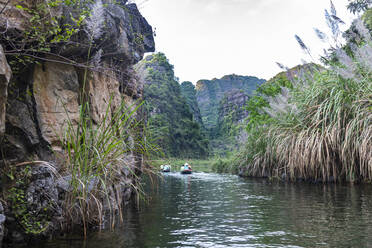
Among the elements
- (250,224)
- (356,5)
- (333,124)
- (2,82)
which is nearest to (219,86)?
(356,5)

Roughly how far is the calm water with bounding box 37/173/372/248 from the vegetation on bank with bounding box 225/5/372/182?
1.58m

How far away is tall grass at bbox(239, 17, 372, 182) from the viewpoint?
24.6 feet

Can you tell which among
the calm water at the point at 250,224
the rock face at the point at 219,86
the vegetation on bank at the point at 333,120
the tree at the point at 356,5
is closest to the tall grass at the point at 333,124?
the vegetation on bank at the point at 333,120

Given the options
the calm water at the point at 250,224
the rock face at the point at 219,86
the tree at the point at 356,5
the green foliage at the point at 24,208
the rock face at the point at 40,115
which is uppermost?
the rock face at the point at 219,86

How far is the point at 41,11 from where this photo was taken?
3.81m

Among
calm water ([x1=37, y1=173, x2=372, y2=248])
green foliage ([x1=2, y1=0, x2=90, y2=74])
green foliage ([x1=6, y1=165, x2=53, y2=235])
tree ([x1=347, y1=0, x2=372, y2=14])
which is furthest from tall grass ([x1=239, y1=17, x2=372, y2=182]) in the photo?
tree ([x1=347, y1=0, x2=372, y2=14])

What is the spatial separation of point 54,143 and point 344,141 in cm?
653

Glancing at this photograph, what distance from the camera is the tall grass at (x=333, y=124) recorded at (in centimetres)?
750

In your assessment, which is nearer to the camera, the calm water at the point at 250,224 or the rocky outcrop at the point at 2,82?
the rocky outcrop at the point at 2,82

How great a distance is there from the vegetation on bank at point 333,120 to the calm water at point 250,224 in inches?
62.3

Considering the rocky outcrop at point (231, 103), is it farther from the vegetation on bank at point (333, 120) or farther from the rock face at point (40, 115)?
the rock face at point (40, 115)

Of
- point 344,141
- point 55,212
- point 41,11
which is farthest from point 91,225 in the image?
point 344,141

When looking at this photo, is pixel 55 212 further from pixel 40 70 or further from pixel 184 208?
pixel 184 208

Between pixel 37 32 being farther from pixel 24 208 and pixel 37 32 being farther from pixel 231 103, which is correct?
pixel 231 103
